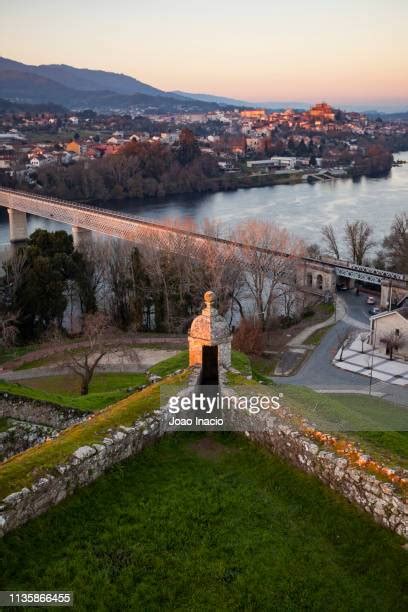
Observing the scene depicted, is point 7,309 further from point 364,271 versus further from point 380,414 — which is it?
point 364,271

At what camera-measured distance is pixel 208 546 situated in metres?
6.60

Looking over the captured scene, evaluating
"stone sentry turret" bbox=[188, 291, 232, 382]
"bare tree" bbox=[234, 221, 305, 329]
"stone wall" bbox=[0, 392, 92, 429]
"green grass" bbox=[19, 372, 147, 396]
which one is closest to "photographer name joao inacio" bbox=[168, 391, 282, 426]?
"stone sentry turret" bbox=[188, 291, 232, 382]

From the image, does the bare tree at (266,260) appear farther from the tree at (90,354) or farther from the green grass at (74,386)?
the green grass at (74,386)

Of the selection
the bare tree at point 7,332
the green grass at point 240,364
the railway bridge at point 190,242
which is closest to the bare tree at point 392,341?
the railway bridge at point 190,242

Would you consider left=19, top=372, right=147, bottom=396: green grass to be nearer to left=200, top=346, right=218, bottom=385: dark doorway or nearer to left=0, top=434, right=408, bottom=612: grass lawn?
left=200, top=346, right=218, bottom=385: dark doorway

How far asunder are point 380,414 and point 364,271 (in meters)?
20.6

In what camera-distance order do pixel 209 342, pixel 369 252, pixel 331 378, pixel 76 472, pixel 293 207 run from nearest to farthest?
pixel 76 472
pixel 209 342
pixel 331 378
pixel 369 252
pixel 293 207

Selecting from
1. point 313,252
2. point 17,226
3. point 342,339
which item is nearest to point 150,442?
point 342,339

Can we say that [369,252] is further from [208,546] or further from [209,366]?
[208,546]

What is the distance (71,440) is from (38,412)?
14.5ft

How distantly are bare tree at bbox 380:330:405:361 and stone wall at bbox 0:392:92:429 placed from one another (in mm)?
15427

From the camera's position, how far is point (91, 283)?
100 feet

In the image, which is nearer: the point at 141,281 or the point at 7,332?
the point at 7,332

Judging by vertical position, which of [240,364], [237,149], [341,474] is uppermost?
[237,149]
